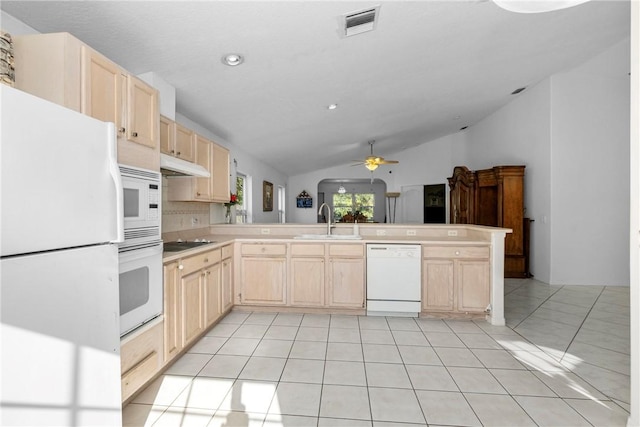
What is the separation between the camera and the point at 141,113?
1.99 metres

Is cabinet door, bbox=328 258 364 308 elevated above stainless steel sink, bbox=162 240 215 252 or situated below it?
below

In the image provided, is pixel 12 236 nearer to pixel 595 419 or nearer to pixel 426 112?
pixel 595 419

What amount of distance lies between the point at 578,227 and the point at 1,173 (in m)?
6.60

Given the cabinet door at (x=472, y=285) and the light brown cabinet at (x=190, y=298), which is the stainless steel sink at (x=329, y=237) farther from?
the cabinet door at (x=472, y=285)

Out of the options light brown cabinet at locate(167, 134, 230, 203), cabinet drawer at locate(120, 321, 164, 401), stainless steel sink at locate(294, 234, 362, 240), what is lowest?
cabinet drawer at locate(120, 321, 164, 401)

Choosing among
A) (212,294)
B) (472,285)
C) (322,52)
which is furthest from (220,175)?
(472,285)

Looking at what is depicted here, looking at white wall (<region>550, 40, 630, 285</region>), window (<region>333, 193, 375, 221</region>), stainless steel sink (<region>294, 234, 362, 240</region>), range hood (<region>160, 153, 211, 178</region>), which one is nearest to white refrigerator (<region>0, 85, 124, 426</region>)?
range hood (<region>160, 153, 211, 178</region>)

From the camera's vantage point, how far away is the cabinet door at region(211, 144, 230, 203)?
3455 mm

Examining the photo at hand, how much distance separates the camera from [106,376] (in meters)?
1.28

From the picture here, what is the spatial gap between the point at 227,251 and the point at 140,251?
1.48 m

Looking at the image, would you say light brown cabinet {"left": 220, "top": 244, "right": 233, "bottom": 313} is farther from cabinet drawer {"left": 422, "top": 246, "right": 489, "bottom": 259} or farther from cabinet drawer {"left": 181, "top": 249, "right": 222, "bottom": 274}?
cabinet drawer {"left": 422, "top": 246, "right": 489, "bottom": 259}

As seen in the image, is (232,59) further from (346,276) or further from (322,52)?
(346,276)

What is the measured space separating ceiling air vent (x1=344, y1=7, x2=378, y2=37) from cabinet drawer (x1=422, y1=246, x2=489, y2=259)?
2.19 metres

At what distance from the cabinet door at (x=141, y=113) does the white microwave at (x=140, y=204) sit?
0.24 metres
